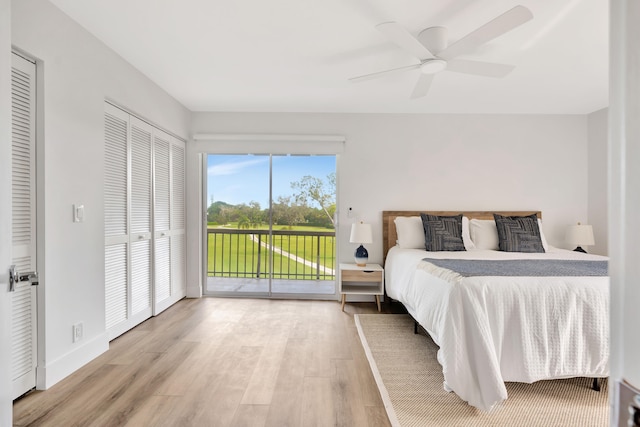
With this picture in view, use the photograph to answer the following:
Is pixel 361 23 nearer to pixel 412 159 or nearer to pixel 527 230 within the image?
pixel 412 159

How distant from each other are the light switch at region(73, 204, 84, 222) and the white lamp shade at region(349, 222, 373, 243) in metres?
2.55

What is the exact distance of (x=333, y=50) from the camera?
2686 mm

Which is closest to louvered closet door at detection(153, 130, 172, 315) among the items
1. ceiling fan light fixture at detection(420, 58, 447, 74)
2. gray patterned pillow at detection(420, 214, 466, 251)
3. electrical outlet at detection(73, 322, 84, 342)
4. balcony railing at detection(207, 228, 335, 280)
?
balcony railing at detection(207, 228, 335, 280)

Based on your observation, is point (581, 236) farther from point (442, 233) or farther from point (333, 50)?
point (333, 50)

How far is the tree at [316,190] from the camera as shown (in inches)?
176

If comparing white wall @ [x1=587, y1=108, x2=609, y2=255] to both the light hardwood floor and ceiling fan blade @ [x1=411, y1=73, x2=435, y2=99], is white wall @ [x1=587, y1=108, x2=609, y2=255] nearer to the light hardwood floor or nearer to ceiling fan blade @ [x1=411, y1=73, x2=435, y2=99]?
ceiling fan blade @ [x1=411, y1=73, x2=435, y2=99]

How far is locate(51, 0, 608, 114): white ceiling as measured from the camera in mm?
2162

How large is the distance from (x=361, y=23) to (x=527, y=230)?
284 cm

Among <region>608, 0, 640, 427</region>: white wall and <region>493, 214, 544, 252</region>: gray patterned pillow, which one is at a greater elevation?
<region>608, 0, 640, 427</region>: white wall

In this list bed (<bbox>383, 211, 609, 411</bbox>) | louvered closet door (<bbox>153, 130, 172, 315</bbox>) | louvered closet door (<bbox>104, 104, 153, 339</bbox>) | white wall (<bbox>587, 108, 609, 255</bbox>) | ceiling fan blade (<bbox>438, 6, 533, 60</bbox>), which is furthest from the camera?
white wall (<bbox>587, 108, 609, 255</bbox>)

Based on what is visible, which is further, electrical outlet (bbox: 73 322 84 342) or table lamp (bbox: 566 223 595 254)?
table lamp (bbox: 566 223 595 254)

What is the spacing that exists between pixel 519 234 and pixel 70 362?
413 cm

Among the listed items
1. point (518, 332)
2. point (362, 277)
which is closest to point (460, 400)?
point (518, 332)

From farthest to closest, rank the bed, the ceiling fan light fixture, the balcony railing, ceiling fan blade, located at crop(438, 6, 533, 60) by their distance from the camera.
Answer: the balcony railing < the ceiling fan light fixture < the bed < ceiling fan blade, located at crop(438, 6, 533, 60)
